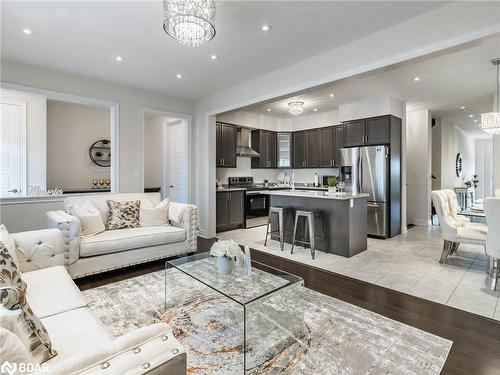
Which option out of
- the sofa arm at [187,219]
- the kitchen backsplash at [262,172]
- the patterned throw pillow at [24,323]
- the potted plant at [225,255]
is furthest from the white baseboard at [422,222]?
the patterned throw pillow at [24,323]

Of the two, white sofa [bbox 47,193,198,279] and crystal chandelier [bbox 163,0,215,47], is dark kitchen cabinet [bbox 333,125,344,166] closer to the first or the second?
white sofa [bbox 47,193,198,279]

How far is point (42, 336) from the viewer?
1.10 m

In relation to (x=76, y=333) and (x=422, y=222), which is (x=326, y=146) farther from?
(x=76, y=333)

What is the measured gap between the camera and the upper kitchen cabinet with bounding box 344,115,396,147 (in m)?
5.22

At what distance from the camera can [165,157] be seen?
683cm

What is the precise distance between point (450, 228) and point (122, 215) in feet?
14.6

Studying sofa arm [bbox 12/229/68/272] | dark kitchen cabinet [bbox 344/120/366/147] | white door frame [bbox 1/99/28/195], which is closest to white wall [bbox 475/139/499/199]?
dark kitchen cabinet [bbox 344/120/366/147]

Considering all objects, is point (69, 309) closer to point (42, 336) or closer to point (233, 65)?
point (42, 336)

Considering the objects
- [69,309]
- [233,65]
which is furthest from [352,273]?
[233,65]

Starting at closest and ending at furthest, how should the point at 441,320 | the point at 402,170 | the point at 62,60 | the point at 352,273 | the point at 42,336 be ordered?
the point at 42,336, the point at 441,320, the point at 352,273, the point at 62,60, the point at 402,170

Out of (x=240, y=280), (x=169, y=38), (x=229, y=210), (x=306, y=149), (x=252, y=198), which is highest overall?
(x=169, y=38)

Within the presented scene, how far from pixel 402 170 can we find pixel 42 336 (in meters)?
6.19

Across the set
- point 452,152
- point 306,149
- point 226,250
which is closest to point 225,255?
point 226,250

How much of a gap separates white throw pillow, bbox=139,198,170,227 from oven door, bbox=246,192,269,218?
276 centimetres
